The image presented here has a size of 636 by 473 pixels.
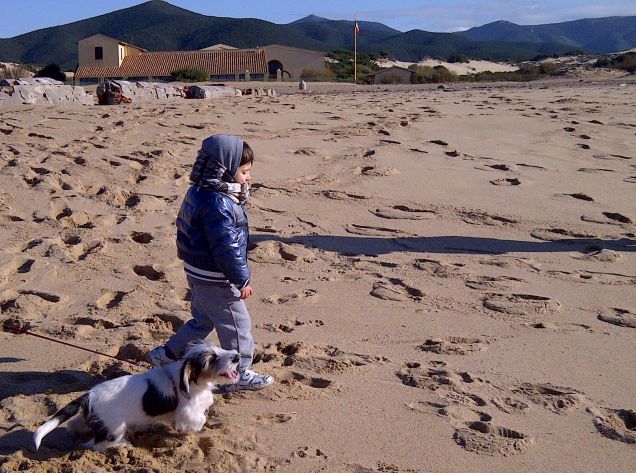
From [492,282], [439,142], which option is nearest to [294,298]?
[492,282]

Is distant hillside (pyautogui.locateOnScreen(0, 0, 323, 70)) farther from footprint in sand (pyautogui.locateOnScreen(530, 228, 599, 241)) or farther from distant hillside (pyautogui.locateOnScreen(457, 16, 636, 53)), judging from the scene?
footprint in sand (pyautogui.locateOnScreen(530, 228, 599, 241))

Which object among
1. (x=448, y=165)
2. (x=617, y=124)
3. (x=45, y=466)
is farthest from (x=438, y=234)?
(x=617, y=124)

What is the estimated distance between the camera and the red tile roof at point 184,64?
140 feet

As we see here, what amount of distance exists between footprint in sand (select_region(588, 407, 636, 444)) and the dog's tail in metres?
2.24

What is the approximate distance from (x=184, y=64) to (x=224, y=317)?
41.5 metres

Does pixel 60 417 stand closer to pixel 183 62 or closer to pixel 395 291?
pixel 395 291

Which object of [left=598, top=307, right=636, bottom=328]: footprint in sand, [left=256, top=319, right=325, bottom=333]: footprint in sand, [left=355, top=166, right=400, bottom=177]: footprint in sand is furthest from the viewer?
[left=355, top=166, right=400, bottom=177]: footprint in sand

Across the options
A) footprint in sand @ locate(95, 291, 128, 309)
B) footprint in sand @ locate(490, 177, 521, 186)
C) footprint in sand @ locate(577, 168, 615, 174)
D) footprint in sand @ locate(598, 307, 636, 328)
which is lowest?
footprint in sand @ locate(598, 307, 636, 328)

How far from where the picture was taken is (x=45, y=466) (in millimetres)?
2768

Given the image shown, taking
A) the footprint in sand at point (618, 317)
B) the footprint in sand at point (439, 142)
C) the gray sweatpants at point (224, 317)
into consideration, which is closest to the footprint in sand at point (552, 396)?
the footprint in sand at point (618, 317)

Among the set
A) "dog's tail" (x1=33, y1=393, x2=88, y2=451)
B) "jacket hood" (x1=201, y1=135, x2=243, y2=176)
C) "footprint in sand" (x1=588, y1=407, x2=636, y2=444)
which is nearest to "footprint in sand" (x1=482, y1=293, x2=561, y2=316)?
"footprint in sand" (x1=588, y1=407, x2=636, y2=444)

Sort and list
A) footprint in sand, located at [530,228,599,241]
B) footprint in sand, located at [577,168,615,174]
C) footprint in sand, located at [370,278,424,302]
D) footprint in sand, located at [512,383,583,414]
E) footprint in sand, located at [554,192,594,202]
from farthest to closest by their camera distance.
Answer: footprint in sand, located at [577,168,615,174] → footprint in sand, located at [554,192,594,202] → footprint in sand, located at [530,228,599,241] → footprint in sand, located at [370,278,424,302] → footprint in sand, located at [512,383,583,414]

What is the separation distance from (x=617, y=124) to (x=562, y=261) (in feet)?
23.9

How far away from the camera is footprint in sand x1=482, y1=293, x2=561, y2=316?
177 inches
